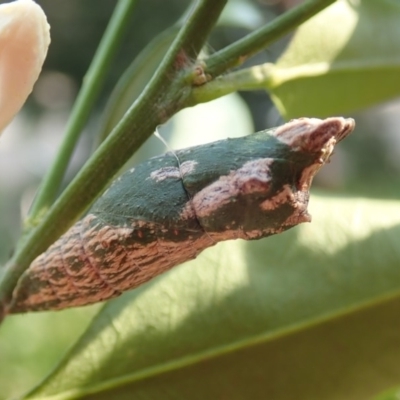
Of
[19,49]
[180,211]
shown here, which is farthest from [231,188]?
[19,49]

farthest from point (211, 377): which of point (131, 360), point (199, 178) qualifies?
point (199, 178)

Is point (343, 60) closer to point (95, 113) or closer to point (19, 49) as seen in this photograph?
point (19, 49)

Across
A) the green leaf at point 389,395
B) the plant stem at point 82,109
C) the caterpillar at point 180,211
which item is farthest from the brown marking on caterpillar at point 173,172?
the green leaf at point 389,395

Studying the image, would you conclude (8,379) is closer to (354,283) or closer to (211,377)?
(211,377)

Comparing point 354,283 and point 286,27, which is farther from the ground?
point 286,27

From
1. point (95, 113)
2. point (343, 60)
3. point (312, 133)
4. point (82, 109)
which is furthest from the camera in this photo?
point (95, 113)

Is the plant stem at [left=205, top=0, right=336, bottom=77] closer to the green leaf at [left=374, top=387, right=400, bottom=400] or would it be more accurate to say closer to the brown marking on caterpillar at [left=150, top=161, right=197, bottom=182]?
the brown marking on caterpillar at [left=150, top=161, right=197, bottom=182]
